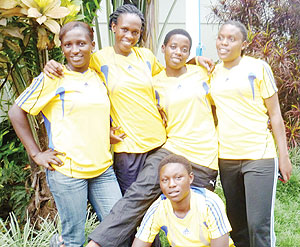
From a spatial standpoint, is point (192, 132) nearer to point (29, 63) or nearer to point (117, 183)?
point (117, 183)

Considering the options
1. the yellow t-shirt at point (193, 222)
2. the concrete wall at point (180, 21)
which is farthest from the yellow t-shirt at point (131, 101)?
the concrete wall at point (180, 21)

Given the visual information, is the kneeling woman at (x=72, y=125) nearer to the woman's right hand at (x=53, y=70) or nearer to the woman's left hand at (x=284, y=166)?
the woman's right hand at (x=53, y=70)

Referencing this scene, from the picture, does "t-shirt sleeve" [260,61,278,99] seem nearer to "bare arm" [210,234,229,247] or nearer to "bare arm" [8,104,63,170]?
"bare arm" [210,234,229,247]

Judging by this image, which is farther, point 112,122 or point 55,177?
point 112,122

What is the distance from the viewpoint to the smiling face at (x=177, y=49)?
303 centimetres

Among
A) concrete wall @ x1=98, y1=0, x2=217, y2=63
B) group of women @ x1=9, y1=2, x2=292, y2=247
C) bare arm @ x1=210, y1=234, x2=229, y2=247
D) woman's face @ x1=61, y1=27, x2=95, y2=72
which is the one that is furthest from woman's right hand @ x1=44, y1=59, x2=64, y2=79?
concrete wall @ x1=98, y1=0, x2=217, y2=63

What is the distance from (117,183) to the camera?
301 centimetres

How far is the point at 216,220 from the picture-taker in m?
2.76

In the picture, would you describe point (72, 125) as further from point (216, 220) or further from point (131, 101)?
point (216, 220)

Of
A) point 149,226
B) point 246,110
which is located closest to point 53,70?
point 149,226

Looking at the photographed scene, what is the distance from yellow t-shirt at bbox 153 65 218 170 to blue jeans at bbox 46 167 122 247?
1.65 feet

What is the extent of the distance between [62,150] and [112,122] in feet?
1.55

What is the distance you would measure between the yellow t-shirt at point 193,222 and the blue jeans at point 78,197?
0.30m

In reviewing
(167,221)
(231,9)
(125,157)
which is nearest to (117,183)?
→ (125,157)
